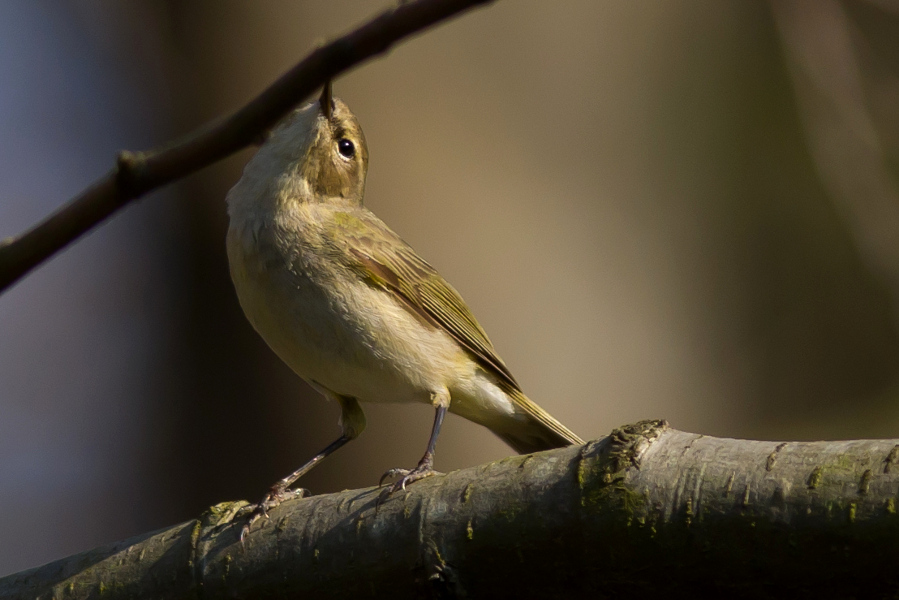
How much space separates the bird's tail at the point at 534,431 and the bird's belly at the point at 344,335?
0.40 meters

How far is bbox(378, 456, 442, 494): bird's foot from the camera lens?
8.04 ft

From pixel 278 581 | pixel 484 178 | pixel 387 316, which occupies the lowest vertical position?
pixel 278 581

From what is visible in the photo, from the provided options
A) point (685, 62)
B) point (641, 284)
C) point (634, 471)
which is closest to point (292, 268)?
point (634, 471)

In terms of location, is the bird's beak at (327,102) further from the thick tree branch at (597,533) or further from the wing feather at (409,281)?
the thick tree branch at (597,533)

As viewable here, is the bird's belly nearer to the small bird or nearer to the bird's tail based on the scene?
the small bird

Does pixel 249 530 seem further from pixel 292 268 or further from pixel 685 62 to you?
pixel 685 62

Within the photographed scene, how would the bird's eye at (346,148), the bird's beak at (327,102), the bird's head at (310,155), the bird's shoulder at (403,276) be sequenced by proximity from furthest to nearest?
1. the bird's eye at (346,148)
2. the bird's head at (310,155)
3. the bird's shoulder at (403,276)
4. the bird's beak at (327,102)

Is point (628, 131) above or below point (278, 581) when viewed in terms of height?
above

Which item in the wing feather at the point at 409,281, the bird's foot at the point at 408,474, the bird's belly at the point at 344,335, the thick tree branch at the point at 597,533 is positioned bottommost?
the thick tree branch at the point at 597,533

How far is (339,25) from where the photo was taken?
554 cm

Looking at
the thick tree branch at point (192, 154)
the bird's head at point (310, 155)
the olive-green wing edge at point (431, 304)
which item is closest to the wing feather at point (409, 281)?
the olive-green wing edge at point (431, 304)

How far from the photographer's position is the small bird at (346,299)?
350 centimetres

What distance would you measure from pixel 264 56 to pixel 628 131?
8.43ft

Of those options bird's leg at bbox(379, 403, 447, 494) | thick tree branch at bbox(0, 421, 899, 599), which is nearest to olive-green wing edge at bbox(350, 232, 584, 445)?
bird's leg at bbox(379, 403, 447, 494)
